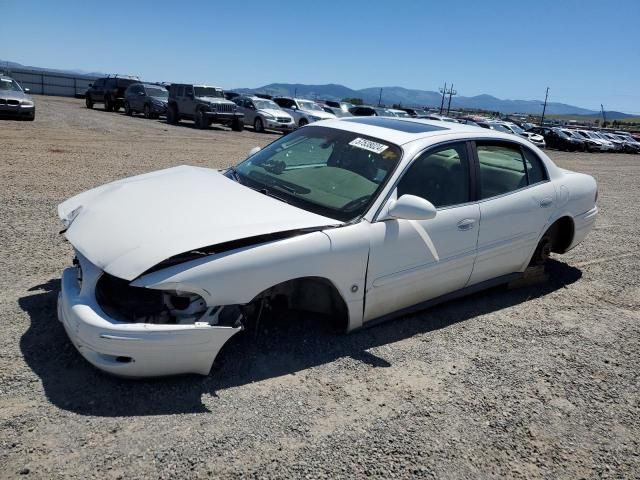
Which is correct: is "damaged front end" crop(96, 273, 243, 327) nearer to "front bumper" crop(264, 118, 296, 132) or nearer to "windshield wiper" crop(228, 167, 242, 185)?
"windshield wiper" crop(228, 167, 242, 185)

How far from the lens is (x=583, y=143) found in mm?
31484

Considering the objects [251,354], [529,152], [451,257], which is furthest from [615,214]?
[251,354]

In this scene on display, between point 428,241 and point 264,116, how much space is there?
20903 millimetres

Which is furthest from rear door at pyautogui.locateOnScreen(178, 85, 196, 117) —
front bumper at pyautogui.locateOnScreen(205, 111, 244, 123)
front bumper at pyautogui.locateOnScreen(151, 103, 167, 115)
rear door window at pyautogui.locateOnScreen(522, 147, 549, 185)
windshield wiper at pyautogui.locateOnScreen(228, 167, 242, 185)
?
rear door window at pyautogui.locateOnScreen(522, 147, 549, 185)

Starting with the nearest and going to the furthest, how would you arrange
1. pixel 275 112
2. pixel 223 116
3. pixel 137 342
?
pixel 137 342 → pixel 223 116 → pixel 275 112

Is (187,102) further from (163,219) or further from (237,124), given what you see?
(163,219)

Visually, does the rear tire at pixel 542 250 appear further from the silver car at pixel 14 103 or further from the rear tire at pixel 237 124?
the rear tire at pixel 237 124

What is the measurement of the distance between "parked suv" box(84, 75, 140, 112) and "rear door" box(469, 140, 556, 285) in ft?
86.4

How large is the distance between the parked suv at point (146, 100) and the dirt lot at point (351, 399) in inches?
845

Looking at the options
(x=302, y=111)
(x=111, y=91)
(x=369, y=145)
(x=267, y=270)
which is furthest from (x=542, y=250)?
(x=111, y=91)

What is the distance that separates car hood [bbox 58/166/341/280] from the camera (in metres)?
2.74

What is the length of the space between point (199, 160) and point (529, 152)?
870 centimetres

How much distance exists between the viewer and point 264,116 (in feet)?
76.9

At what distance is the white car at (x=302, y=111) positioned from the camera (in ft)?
81.0
